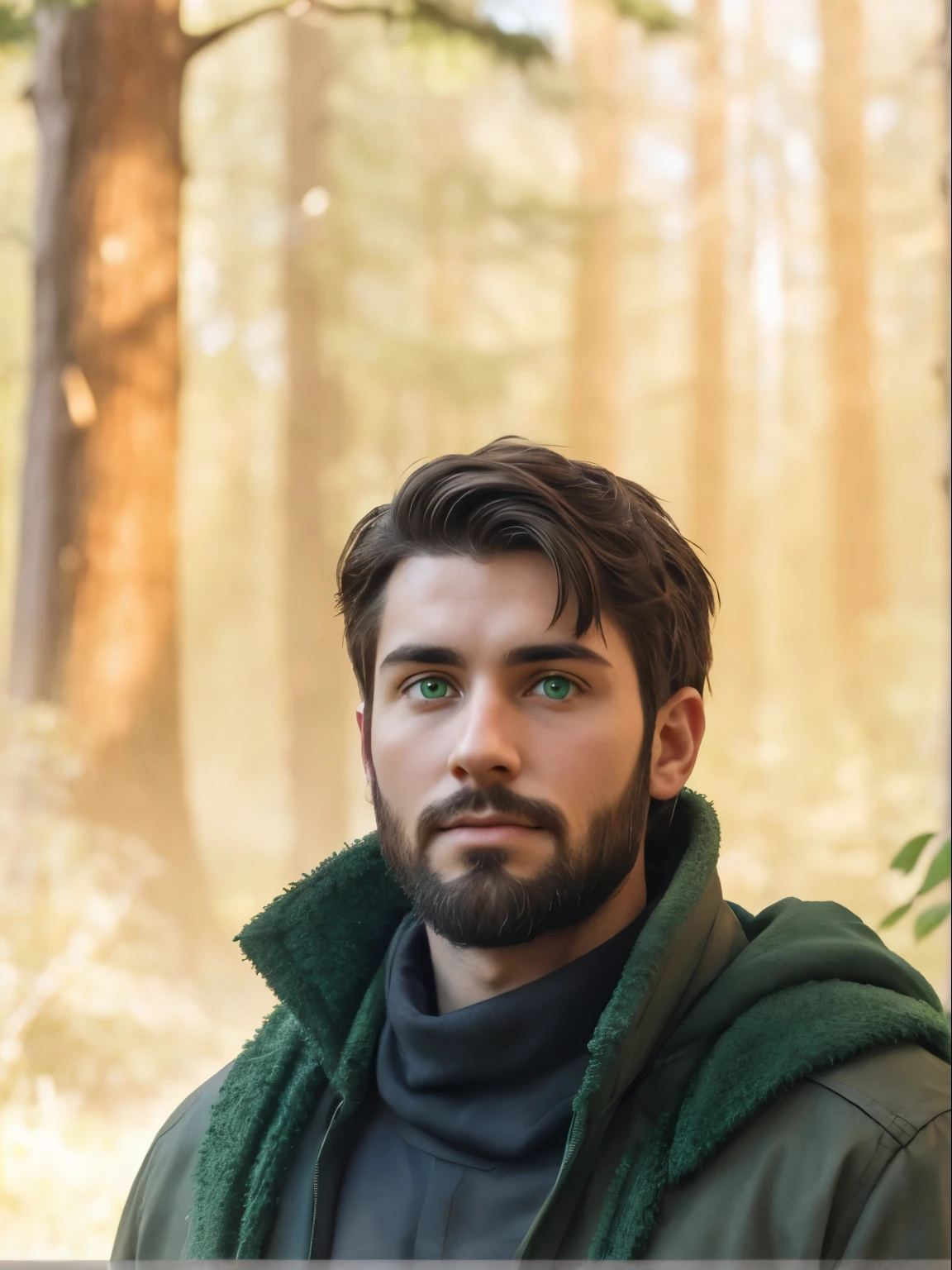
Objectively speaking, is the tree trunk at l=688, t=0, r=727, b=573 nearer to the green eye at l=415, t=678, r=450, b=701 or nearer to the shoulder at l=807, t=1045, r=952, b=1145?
the green eye at l=415, t=678, r=450, b=701

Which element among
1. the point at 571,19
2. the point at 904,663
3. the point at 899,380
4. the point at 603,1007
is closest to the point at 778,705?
the point at 904,663

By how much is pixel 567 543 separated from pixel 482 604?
120 millimetres

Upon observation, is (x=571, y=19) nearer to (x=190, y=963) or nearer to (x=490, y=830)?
(x=190, y=963)

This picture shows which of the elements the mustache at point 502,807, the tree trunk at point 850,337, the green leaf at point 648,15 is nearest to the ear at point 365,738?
the mustache at point 502,807

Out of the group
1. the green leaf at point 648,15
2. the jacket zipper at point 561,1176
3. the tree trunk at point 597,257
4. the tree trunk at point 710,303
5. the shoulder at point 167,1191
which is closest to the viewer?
the jacket zipper at point 561,1176

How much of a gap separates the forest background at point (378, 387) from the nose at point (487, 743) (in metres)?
4.58

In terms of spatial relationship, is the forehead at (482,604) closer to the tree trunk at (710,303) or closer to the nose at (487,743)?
the nose at (487,743)

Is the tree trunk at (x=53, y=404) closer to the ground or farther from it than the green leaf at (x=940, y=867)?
farther from it

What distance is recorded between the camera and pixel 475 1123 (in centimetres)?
144

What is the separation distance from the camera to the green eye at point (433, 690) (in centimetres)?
150

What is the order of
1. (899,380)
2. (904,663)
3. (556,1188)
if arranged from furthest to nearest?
(899,380), (904,663), (556,1188)

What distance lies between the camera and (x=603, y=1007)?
148cm

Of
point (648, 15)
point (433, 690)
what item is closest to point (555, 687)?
point (433, 690)

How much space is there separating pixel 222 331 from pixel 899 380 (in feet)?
21.6
